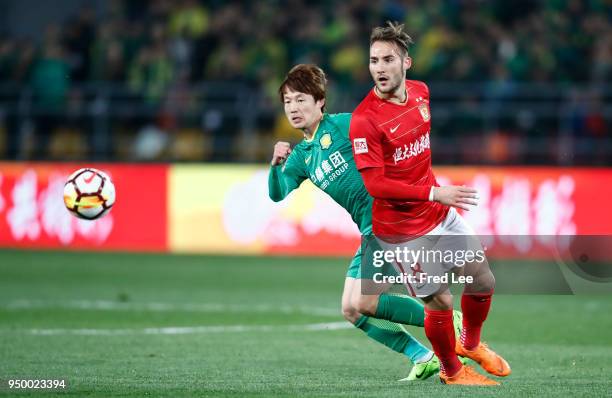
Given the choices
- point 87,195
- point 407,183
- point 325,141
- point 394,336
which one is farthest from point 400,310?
point 87,195

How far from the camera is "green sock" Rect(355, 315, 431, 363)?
7.58 meters

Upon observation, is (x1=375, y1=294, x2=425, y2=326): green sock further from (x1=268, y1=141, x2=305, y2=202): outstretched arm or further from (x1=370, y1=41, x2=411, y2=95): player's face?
(x1=370, y1=41, x2=411, y2=95): player's face

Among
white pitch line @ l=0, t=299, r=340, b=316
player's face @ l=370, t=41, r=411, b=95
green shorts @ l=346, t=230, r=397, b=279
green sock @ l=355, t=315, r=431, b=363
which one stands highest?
player's face @ l=370, t=41, r=411, b=95

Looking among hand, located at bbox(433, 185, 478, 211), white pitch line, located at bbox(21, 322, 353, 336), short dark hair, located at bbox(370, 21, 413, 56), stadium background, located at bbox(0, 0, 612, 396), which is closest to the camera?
hand, located at bbox(433, 185, 478, 211)

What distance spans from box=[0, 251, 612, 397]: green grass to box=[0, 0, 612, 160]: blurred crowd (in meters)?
3.66

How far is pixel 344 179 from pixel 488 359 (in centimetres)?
148

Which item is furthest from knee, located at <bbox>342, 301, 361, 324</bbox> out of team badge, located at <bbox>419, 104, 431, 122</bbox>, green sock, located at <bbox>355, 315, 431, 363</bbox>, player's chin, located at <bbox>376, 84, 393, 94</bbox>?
player's chin, located at <bbox>376, 84, 393, 94</bbox>

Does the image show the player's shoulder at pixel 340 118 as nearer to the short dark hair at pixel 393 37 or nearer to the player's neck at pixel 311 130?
the player's neck at pixel 311 130

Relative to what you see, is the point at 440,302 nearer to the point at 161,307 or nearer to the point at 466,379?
the point at 466,379

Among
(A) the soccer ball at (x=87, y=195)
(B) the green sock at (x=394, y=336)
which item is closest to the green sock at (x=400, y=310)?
(B) the green sock at (x=394, y=336)

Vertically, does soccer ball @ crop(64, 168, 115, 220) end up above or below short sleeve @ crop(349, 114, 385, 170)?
below

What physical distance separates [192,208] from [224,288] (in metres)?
3.95

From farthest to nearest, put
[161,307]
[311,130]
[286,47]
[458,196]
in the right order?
[286,47], [161,307], [311,130], [458,196]

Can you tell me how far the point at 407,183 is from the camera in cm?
707
